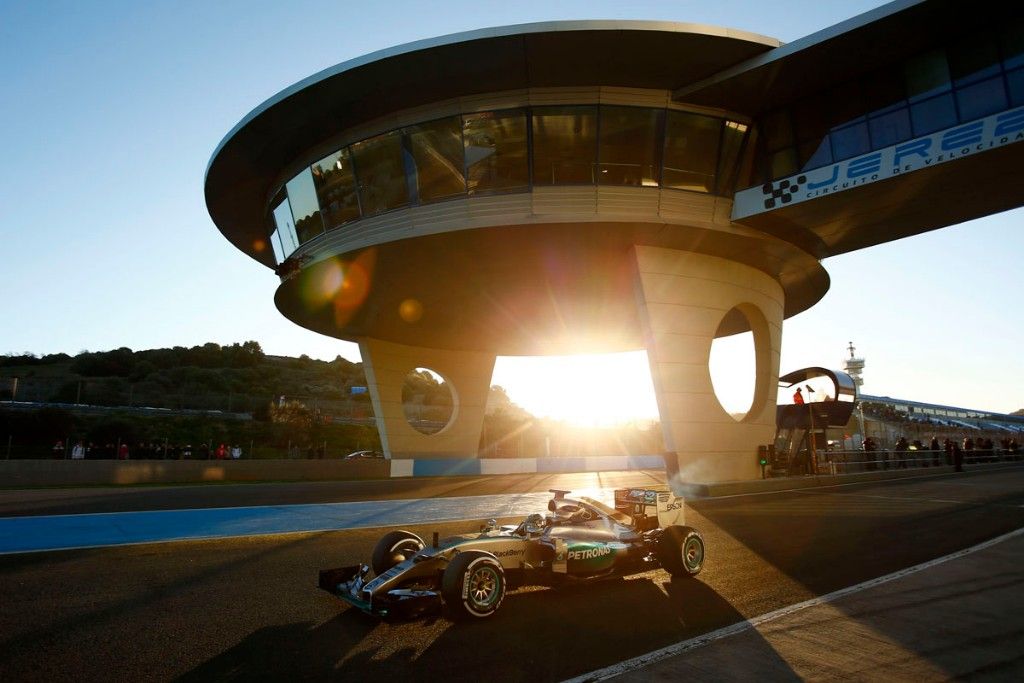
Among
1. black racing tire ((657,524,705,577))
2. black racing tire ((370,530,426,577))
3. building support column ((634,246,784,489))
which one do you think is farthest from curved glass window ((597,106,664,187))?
black racing tire ((370,530,426,577))

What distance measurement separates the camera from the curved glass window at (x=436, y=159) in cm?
2112

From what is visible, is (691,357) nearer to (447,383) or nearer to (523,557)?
(523,557)

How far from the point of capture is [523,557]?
303 inches

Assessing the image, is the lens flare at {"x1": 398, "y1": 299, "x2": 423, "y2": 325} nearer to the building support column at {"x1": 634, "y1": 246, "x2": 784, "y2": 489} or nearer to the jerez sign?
the building support column at {"x1": 634, "y1": 246, "x2": 784, "y2": 489}

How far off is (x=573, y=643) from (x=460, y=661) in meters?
1.18

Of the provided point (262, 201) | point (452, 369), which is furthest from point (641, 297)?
point (452, 369)

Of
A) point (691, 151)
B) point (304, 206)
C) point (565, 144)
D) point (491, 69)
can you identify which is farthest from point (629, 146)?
point (304, 206)

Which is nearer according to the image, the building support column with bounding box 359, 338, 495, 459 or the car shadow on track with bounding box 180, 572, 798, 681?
the car shadow on track with bounding box 180, 572, 798, 681

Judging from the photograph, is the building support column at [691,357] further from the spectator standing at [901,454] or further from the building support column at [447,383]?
the building support column at [447,383]

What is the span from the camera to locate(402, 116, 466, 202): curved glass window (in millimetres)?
21125

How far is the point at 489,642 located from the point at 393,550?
6.78 feet

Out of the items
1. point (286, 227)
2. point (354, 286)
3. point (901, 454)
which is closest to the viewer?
point (286, 227)

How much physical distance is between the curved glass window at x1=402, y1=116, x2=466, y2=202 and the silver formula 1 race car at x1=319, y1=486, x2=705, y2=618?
14.6 m

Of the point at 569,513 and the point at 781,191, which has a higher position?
the point at 781,191
